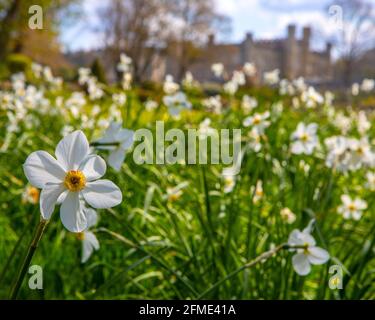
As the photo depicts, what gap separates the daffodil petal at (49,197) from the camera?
77 cm

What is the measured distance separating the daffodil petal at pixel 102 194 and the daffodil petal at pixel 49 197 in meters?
0.04

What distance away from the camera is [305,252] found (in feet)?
4.15

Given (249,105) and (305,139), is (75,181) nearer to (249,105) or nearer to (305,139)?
(305,139)

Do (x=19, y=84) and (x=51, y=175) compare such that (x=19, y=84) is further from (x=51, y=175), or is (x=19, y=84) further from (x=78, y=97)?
(x=51, y=175)

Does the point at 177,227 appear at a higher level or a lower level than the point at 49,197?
lower

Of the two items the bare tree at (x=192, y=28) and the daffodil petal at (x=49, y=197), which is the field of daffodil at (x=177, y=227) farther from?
the bare tree at (x=192, y=28)

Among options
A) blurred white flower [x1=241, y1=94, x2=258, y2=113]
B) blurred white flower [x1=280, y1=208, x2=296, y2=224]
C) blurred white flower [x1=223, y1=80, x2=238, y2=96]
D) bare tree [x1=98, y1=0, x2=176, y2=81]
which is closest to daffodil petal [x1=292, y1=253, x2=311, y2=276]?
blurred white flower [x1=280, y1=208, x2=296, y2=224]

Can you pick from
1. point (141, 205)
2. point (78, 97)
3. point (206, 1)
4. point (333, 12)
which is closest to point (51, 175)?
point (333, 12)

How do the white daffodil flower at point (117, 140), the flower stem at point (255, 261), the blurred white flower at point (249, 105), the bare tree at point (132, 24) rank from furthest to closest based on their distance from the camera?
1. the bare tree at point (132, 24)
2. the blurred white flower at point (249, 105)
3. the white daffodil flower at point (117, 140)
4. the flower stem at point (255, 261)

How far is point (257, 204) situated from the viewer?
7.68 ft

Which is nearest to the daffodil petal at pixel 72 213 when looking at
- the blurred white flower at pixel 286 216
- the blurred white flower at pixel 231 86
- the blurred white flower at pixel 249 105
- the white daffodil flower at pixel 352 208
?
the blurred white flower at pixel 286 216

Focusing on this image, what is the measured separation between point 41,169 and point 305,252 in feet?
2.33

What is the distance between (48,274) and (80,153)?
1.19m

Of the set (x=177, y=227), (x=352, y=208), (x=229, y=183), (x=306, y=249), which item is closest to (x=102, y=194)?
(x=306, y=249)
